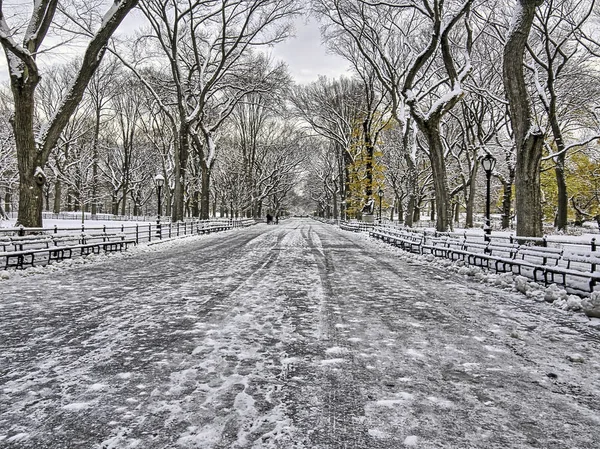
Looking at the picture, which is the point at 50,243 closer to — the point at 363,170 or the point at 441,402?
the point at 441,402

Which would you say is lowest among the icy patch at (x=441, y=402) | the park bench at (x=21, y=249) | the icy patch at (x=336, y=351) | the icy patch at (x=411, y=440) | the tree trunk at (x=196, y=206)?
the icy patch at (x=411, y=440)

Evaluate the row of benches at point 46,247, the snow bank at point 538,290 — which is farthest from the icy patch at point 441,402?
the row of benches at point 46,247

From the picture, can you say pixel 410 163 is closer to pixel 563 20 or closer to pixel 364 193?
pixel 364 193

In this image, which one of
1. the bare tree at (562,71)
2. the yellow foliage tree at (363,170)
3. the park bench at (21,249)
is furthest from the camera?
the yellow foliage tree at (363,170)

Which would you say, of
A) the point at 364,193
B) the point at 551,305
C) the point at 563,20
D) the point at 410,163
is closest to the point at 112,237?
the point at 551,305

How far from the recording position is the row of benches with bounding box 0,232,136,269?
1022 cm

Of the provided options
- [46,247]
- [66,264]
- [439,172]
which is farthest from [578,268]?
[46,247]

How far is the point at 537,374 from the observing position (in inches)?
144

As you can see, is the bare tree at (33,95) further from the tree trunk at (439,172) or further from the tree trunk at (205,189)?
the tree trunk at (205,189)

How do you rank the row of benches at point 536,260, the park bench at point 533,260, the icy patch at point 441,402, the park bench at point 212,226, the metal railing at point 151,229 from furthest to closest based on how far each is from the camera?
the park bench at point 212,226
the metal railing at point 151,229
the park bench at point 533,260
the row of benches at point 536,260
the icy patch at point 441,402

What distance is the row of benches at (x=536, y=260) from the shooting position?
23.2 feet

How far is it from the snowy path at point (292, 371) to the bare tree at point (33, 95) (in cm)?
689

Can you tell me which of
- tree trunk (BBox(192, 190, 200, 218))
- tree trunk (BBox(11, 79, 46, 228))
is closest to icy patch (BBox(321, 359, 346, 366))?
tree trunk (BBox(11, 79, 46, 228))

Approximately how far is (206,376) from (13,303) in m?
4.80
